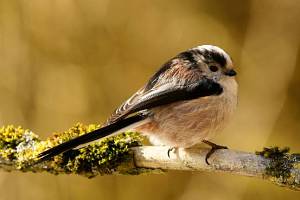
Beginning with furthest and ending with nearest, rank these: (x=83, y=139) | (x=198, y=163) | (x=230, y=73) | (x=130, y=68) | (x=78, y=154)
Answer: (x=130, y=68) < (x=230, y=73) < (x=78, y=154) < (x=198, y=163) < (x=83, y=139)

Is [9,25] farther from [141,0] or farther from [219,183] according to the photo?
[219,183]

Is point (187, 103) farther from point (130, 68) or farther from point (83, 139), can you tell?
point (130, 68)

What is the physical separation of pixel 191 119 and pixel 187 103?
10 cm

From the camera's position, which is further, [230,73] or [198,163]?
[230,73]

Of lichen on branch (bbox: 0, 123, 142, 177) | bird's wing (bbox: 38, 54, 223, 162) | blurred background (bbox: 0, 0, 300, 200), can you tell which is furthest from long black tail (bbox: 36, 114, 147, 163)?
blurred background (bbox: 0, 0, 300, 200)

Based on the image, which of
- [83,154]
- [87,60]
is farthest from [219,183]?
[83,154]

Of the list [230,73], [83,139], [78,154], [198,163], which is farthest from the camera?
[230,73]

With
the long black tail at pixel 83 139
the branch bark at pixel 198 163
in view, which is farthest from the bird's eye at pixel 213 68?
the long black tail at pixel 83 139

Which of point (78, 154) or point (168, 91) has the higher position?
Answer: point (168, 91)

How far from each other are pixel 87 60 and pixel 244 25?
4.78 ft

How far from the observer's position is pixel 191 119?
3.36 metres

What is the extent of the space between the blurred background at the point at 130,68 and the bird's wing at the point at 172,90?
1639 millimetres

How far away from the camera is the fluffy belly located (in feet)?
10.9

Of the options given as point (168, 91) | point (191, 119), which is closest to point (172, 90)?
point (168, 91)
